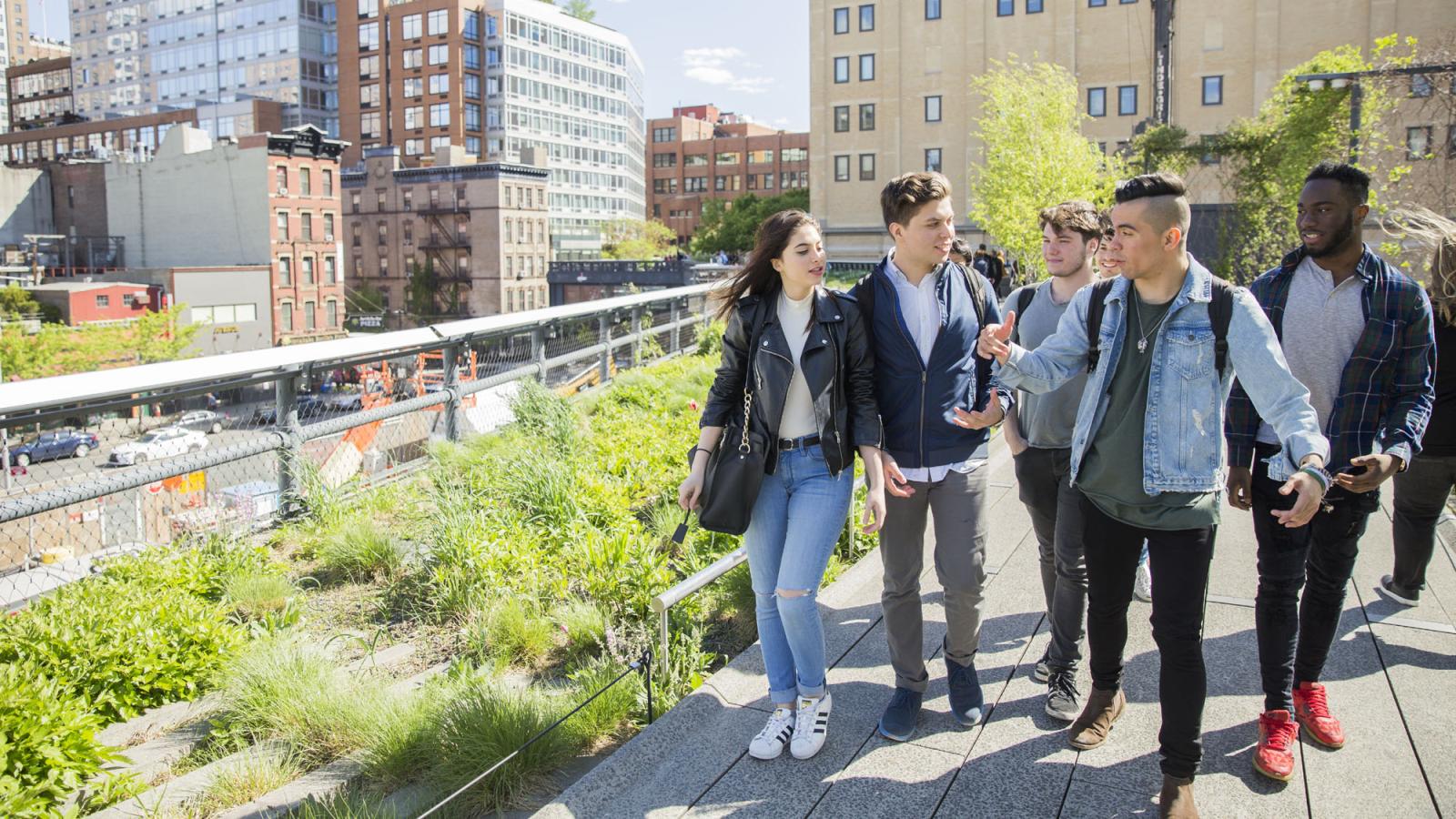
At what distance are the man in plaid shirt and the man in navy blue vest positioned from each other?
0.94 m

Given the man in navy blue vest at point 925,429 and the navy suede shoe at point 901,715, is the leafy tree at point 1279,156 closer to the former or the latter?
the man in navy blue vest at point 925,429

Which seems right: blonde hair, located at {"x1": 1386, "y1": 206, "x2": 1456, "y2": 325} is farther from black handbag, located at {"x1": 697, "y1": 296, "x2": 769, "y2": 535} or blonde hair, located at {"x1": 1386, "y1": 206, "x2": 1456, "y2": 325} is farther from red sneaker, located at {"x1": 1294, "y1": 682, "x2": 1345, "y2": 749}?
black handbag, located at {"x1": 697, "y1": 296, "x2": 769, "y2": 535}

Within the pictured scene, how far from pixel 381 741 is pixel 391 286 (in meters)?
89.8

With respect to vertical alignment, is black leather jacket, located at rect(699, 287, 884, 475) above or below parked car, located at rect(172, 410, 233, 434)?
above

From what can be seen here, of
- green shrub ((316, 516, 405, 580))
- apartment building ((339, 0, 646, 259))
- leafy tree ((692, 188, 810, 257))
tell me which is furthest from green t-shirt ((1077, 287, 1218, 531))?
apartment building ((339, 0, 646, 259))

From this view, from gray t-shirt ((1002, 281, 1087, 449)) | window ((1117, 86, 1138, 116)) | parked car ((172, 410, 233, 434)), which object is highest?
window ((1117, 86, 1138, 116))

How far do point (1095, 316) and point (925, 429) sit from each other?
71 cm

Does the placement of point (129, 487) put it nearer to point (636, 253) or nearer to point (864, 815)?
point (864, 815)

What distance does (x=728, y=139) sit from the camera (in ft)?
406

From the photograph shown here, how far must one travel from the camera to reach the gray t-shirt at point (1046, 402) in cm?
445

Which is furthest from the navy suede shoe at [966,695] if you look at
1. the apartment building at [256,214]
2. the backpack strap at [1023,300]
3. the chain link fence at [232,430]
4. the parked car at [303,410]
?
the apartment building at [256,214]

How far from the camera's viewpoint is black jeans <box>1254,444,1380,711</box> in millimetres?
3691

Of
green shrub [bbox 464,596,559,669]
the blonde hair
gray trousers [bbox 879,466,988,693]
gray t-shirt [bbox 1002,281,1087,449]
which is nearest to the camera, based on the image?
gray trousers [bbox 879,466,988,693]

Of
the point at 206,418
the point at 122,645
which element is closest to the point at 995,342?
the point at 122,645
